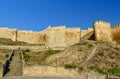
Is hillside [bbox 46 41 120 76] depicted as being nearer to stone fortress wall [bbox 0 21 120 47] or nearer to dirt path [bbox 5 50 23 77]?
dirt path [bbox 5 50 23 77]

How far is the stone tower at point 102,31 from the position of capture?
39.2 m

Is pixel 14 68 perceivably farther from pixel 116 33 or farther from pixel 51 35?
pixel 51 35

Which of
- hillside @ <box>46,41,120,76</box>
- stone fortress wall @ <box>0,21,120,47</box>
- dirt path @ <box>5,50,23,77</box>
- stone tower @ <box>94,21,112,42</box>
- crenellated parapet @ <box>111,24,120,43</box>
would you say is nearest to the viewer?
dirt path @ <box>5,50,23,77</box>

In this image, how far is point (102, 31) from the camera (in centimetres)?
3925

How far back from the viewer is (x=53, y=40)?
4591cm

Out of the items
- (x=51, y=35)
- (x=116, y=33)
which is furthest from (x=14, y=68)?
(x=51, y=35)

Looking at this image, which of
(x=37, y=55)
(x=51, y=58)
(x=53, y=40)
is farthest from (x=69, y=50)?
(x=53, y=40)

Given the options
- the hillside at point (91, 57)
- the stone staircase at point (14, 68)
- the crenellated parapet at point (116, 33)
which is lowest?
the stone staircase at point (14, 68)

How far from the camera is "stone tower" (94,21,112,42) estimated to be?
3923 centimetres

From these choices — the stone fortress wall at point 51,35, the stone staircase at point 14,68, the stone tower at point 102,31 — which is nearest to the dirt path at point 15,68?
the stone staircase at point 14,68

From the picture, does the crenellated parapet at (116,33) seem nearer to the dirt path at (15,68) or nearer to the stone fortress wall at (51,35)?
the stone fortress wall at (51,35)

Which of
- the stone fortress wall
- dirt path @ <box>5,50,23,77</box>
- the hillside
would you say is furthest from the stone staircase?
the stone fortress wall

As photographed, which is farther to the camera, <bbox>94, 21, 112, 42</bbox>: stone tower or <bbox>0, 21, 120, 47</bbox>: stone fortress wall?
<bbox>0, 21, 120, 47</bbox>: stone fortress wall

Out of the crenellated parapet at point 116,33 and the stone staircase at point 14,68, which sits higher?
the crenellated parapet at point 116,33
